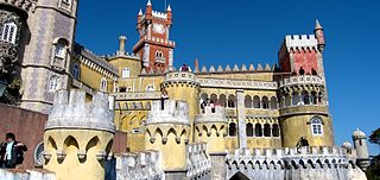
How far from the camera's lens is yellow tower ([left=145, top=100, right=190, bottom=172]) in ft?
44.8

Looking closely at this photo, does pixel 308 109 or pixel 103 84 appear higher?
pixel 103 84

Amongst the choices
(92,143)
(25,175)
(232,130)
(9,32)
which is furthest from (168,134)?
(232,130)

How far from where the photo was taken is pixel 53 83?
2923 centimetres

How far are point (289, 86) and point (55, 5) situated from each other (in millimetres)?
28877

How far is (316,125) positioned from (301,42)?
1230cm

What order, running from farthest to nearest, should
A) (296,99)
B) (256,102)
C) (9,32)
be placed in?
(256,102) → (296,99) → (9,32)

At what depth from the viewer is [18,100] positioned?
88.0ft

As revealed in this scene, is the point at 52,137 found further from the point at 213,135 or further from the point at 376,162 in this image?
the point at 376,162

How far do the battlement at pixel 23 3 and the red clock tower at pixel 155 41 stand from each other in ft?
101

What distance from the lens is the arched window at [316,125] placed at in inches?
1538

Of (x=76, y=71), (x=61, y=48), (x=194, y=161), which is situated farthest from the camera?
(x=76, y=71)

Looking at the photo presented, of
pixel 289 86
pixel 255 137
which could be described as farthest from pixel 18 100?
pixel 289 86

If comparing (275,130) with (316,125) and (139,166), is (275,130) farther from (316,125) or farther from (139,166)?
(139,166)

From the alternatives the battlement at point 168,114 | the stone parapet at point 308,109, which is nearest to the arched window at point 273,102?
the stone parapet at point 308,109
